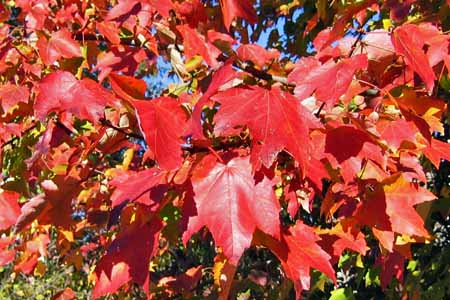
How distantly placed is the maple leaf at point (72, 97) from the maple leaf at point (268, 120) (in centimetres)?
26

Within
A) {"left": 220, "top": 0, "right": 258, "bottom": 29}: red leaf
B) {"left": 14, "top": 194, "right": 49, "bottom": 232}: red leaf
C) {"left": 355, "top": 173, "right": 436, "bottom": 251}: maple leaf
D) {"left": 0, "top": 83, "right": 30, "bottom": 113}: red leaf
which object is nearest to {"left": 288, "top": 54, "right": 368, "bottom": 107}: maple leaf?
{"left": 355, "top": 173, "right": 436, "bottom": 251}: maple leaf

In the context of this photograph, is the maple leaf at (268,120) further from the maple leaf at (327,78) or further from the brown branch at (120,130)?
the brown branch at (120,130)

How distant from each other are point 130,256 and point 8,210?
0.54 m

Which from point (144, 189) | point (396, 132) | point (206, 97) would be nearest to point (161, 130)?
point (206, 97)

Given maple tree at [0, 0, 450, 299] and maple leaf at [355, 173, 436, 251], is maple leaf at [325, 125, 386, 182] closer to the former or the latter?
maple tree at [0, 0, 450, 299]

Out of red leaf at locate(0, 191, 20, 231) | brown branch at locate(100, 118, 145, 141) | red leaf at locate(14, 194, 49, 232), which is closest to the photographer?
brown branch at locate(100, 118, 145, 141)

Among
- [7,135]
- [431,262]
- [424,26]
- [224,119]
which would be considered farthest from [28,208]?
[431,262]

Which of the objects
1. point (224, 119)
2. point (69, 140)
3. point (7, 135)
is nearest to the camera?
point (224, 119)

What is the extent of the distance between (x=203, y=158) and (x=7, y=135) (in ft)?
3.02

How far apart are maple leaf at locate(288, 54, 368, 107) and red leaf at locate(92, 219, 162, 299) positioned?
44cm

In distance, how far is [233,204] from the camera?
1.07 meters

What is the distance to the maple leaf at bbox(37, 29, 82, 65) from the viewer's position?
1836 mm

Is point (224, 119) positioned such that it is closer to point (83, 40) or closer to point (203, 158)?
point (203, 158)

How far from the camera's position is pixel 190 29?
5.75ft
